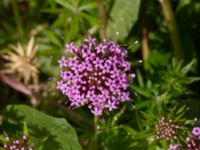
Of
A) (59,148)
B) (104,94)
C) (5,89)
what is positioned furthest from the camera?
(5,89)

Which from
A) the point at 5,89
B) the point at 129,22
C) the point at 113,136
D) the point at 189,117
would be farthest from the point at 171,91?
the point at 5,89

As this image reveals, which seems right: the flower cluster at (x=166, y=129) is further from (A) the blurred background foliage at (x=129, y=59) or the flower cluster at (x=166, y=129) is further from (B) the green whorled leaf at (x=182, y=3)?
(B) the green whorled leaf at (x=182, y=3)

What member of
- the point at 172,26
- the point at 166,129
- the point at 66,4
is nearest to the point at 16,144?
the point at 166,129

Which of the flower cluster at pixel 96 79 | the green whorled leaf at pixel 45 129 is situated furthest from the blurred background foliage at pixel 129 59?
the flower cluster at pixel 96 79

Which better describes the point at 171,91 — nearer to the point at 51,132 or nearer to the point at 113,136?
the point at 113,136

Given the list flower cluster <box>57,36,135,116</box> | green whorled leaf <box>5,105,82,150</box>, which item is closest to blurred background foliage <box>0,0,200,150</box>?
green whorled leaf <box>5,105,82,150</box>

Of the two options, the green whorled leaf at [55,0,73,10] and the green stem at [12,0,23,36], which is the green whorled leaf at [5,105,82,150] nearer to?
the green whorled leaf at [55,0,73,10]

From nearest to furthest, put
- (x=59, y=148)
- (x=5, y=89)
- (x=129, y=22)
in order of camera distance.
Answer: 1. (x=59, y=148)
2. (x=129, y=22)
3. (x=5, y=89)
